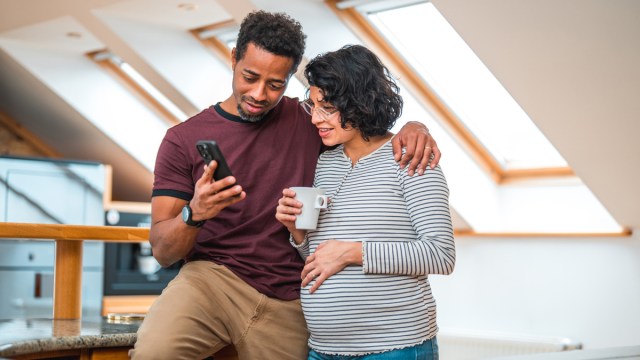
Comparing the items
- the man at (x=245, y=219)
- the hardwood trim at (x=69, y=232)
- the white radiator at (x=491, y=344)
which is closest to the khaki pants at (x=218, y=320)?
the man at (x=245, y=219)

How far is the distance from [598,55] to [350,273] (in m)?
1.80

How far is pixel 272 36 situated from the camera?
7.18 feet

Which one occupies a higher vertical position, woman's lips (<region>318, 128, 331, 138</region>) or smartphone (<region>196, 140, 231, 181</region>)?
woman's lips (<region>318, 128, 331, 138</region>)

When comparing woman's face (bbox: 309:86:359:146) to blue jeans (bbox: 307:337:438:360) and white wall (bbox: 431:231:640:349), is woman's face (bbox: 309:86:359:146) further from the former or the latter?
white wall (bbox: 431:231:640:349)

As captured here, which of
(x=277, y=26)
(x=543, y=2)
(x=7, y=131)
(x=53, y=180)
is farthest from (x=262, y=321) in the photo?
(x=7, y=131)

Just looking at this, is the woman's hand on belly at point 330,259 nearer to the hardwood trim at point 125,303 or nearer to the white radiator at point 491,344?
the white radiator at point 491,344

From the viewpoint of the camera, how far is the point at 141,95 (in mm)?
6012

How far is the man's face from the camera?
2.16m

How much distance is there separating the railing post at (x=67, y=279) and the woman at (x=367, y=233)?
78 cm

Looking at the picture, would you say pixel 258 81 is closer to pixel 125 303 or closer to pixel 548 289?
pixel 548 289

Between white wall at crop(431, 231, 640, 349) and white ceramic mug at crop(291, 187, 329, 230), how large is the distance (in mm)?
2678

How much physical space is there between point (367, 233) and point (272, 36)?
0.56m

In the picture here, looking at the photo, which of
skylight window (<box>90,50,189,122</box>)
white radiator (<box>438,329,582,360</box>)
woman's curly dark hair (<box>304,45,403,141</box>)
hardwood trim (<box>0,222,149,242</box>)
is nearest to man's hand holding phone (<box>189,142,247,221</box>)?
woman's curly dark hair (<box>304,45,403,141</box>)

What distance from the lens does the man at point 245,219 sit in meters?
2.04
